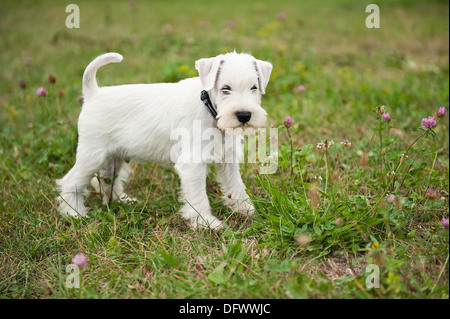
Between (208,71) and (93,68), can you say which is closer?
(208,71)

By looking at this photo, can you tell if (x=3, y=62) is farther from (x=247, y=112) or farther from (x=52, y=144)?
(x=247, y=112)

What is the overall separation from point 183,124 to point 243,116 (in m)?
0.60

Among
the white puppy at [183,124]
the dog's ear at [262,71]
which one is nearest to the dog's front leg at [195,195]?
the white puppy at [183,124]

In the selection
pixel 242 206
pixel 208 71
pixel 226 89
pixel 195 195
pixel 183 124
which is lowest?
pixel 242 206

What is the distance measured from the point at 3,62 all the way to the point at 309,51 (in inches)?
261

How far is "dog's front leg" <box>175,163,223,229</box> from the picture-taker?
10.3 feet

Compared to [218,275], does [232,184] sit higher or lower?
higher

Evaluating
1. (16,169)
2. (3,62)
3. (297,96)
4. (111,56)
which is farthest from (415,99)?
(3,62)

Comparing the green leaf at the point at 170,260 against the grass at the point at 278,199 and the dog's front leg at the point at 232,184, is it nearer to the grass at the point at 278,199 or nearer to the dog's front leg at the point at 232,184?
the grass at the point at 278,199

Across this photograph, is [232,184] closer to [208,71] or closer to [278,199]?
[278,199]

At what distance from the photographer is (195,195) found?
125 inches

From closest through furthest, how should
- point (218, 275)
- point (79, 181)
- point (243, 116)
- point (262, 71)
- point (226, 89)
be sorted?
point (218, 275) → point (243, 116) → point (226, 89) → point (262, 71) → point (79, 181)

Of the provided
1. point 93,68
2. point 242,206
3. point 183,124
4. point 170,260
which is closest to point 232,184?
point 242,206

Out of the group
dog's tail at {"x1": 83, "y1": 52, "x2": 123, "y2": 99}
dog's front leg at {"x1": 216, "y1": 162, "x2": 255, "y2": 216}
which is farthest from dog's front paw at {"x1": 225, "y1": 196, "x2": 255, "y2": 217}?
dog's tail at {"x1": 83, "y1": 52, "x2": 123, "y2": 99}
